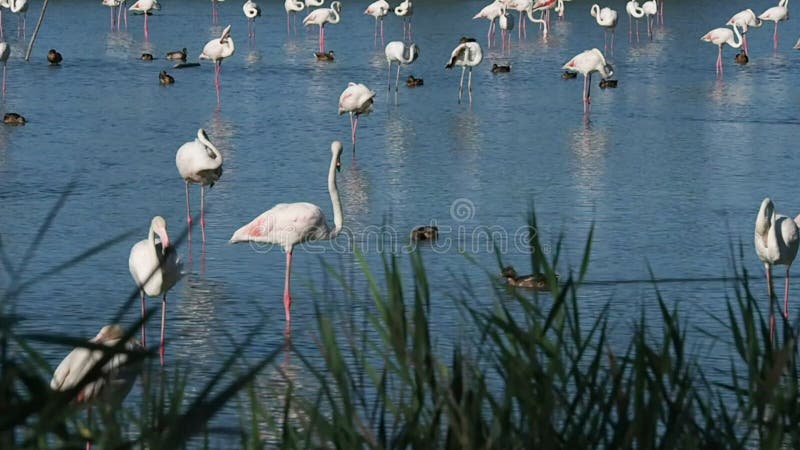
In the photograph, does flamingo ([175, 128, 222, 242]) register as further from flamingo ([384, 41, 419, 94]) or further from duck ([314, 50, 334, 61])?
duck ([314, 50, 334, 61])

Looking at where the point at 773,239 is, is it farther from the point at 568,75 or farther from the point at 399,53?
the point at 568,75

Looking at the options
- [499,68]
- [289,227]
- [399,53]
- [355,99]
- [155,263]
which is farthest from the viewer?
[499,68]

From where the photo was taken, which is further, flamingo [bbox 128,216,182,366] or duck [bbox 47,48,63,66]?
duck [bbox 47,48,63,66]

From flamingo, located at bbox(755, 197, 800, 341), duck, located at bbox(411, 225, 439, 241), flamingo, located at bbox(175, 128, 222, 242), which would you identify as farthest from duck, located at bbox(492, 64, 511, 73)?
flamingo, located at bbox(755, 197, 800, 341)

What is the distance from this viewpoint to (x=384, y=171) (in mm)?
11547

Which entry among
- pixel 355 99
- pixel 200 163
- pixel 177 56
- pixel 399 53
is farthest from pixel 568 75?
pixel 200 163

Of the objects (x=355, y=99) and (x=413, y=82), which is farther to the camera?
(x=413, y=82)

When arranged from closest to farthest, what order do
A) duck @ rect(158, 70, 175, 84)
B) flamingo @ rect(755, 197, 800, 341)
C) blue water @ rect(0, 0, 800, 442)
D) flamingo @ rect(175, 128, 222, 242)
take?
flamingo @ rect(755, 197, 800, 341)
blue water @ rect(0, 0, 800, 442)
flamingo @ rect(175, 128, 222, 242)
duck @ rect(158, 70, 175, 84)

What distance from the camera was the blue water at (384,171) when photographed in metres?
7.35

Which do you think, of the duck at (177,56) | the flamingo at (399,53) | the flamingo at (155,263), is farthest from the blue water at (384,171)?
the flamingo at (399,53)

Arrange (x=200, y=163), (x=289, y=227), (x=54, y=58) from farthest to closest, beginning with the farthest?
(x=54, y=58) < (x=200, y=163) < (x=289, y=227)

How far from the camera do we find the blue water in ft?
24.1

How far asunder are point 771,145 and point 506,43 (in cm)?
1277

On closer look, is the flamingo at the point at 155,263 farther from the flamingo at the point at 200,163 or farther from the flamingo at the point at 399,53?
the flamingo at the point at 399,53
